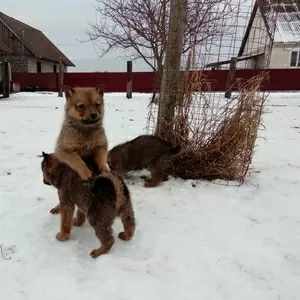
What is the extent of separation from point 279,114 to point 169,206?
9.60 meters

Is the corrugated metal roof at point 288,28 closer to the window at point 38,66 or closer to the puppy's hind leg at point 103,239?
the window at point 38,66

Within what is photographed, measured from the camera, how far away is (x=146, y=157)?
16.0 feet

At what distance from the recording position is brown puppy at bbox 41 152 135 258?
9.80 feet

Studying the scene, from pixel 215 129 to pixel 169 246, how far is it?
225cm

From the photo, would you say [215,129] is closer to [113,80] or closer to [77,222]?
[77,222]

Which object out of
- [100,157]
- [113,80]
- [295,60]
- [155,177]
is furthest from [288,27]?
[100,157]

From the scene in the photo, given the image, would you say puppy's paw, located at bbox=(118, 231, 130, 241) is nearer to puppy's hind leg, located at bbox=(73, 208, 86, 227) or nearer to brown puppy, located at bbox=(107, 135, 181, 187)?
puppy's hind leg, located at bbox=(73, 208, 86, 227)

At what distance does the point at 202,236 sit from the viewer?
3.39m

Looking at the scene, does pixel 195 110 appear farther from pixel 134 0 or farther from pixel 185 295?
pixel 134 0

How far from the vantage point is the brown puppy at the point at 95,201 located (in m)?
2.99

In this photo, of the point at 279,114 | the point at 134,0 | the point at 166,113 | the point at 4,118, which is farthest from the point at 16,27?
the point at 166,113

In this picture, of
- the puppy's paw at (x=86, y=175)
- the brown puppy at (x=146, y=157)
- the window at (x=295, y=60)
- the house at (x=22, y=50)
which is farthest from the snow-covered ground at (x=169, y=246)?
the house at (x=22, y=50)

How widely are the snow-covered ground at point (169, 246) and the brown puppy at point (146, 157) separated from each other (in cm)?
22

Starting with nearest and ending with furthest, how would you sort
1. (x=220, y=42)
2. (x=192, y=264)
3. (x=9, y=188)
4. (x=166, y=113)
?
(x=192, y=264) < (x=9, y=188) < (x=220, y=42) < (x=166, y=113)
